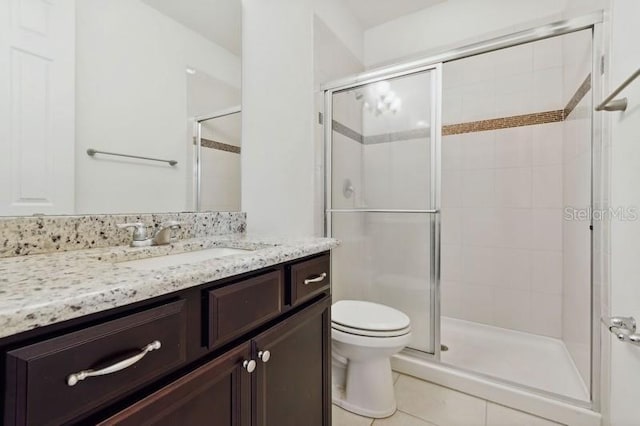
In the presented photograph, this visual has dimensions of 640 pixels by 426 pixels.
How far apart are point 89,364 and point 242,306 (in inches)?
12.9

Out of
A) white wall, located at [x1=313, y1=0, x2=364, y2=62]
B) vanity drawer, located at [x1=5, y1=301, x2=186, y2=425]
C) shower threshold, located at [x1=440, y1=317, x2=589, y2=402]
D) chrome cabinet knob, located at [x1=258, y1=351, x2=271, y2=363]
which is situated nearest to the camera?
vanity drawer, located at [x1=5, y1=301, x2=186, y2=425]

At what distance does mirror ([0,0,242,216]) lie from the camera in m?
0.88

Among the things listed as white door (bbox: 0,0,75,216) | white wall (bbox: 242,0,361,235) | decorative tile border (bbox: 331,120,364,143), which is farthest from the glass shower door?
white door (bbox: 0,0,75,216)

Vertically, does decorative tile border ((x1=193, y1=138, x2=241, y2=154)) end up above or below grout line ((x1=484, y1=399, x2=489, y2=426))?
above

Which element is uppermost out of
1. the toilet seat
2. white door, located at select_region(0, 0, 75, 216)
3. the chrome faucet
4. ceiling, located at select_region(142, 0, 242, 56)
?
ceiling, located at select_region(142, 0, 242, 56)

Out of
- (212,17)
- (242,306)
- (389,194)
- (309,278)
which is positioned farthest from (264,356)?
(212,17)

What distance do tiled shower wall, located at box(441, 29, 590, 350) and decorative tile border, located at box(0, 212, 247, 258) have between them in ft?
7.00

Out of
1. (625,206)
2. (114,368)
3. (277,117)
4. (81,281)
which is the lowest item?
(114,368)

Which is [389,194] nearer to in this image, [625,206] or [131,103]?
[625,206]

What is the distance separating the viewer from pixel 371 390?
1476mm

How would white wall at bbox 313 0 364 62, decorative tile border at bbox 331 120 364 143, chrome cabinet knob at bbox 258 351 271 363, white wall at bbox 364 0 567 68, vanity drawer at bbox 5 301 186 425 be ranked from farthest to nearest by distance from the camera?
decorative tile border at bbox 331 120 364 143 < white wall at bbox 364 0 567 68 < white wall at bbox 313 0 364 62 < chrome cabinet knob at bbox 258 351 271 363 < vanity drawer at bbox 5 301 186 425

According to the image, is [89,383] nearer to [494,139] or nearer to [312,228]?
[312,228]

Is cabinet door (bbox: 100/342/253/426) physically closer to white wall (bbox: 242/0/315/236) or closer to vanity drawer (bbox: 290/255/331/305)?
vanity drawer (bbox: 290/255/331/305)

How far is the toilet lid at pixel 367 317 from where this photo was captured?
1.46m
